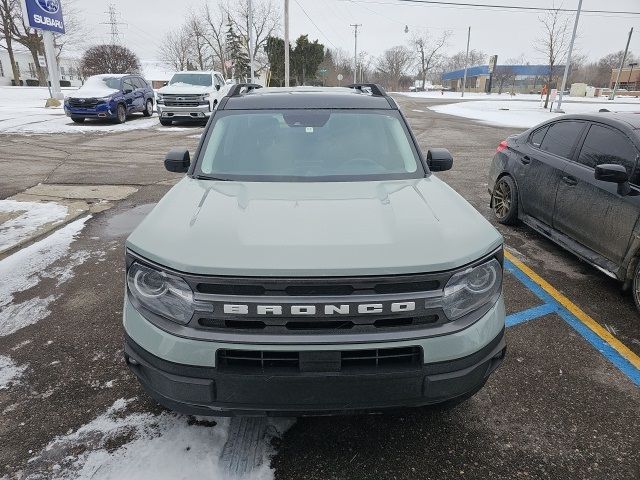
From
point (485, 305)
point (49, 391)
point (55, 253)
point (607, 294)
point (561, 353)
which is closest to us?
point (485, 305)

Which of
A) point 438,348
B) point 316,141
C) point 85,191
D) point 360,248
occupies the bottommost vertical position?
point 85,191

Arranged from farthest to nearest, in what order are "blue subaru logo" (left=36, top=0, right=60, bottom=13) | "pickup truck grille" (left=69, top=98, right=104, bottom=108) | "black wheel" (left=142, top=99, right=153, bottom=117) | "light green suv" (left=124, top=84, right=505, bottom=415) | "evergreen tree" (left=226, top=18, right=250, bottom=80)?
"evergreen tree" (left=226, top=18, right=250, bottom=80) < "blue subaru logo" (left=36, top=0, right=60, bottom=13) < "black wheel" (left=142, top=99, right=153, bottom=117) < "pickup truck grille" (left=69, top=98, right=104, bottom=108) < "light green suv" (left=124, top=84, right=505, bottom=415)

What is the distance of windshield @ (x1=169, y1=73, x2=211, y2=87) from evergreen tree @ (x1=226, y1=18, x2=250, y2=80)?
41564 mm

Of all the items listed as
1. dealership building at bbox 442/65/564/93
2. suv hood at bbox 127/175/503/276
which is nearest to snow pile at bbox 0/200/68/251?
suv hood at bbox 127/175/503/276

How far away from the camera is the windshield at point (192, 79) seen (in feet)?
61.9

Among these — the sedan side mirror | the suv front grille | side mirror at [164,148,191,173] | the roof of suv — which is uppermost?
the roof of suv

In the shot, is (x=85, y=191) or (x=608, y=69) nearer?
(x=85, y=191)

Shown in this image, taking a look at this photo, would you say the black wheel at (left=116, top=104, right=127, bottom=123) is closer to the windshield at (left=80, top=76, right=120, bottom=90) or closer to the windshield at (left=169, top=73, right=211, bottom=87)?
the windshield at (left=80, top=76, right=120, bottom=90)

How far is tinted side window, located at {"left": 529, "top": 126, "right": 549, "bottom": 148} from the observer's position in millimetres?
5746

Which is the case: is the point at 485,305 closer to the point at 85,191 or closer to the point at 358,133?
the point at 358,133

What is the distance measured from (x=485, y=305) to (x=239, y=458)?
1.48 m

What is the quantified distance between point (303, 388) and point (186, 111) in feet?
59.0

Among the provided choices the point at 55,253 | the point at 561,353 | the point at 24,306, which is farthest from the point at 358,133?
the point at 55,253

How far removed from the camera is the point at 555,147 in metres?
5.39
